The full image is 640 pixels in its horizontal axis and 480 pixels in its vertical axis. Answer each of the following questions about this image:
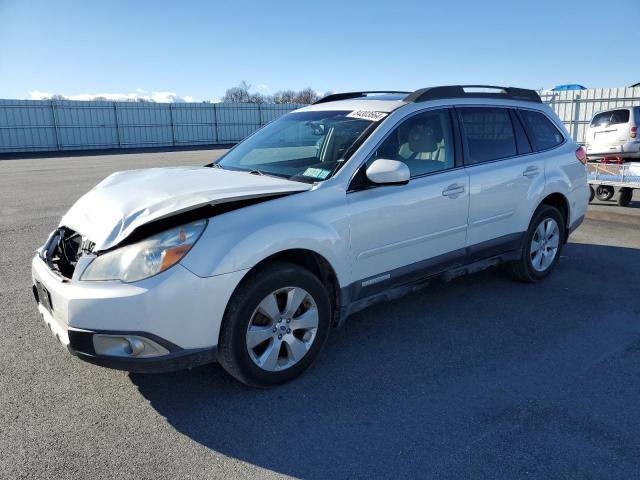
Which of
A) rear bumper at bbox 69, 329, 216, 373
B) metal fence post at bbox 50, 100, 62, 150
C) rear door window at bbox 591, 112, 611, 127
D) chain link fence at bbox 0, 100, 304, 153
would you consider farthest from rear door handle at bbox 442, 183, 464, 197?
metal fence post at bbox 50, 100, 62, 150

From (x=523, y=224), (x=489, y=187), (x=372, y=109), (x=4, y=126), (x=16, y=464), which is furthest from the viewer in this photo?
(x=4, y=126)

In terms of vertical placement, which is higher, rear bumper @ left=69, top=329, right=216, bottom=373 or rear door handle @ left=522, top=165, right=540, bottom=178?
rear door handle @ left=522, top=165, right=540, bottom=178

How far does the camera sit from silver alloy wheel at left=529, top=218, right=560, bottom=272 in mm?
5258

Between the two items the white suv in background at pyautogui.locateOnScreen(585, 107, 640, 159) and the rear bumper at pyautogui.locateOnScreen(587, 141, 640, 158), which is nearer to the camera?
the rear bumper at pyautogui.locateOnScreen(587, 141, 640, 158)

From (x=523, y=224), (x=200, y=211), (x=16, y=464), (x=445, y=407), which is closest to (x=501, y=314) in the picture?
(x=523, y=224)

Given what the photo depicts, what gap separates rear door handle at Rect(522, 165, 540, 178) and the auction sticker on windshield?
5.68 feet

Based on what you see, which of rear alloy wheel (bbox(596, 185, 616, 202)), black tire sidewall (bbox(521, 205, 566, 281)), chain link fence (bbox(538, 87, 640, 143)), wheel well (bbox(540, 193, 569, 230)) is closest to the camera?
black tire sidewall (bbox(521, 205, 566, 281))

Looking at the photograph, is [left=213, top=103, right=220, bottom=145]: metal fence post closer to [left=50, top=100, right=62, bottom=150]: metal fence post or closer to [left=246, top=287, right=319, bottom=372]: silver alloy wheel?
[left=50, top=100, right=62, bottom=150]: metal fence post

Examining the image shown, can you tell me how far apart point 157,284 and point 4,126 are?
97.7 feet

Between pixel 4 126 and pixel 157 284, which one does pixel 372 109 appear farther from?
pixel 4 126

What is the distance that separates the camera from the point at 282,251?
10.7 feet

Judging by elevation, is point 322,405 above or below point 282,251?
below

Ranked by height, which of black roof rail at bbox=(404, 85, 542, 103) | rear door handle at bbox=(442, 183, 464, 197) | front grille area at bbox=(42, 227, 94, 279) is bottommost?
front grille area at bbox=(42, 227, 94, 279)

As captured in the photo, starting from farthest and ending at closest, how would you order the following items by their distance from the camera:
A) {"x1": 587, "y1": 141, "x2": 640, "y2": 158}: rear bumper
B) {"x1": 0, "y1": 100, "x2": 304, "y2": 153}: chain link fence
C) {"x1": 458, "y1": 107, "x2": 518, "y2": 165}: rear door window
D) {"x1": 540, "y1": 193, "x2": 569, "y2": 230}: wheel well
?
{"x1": 0, "y1": 100, "x2": 304, "y2": 153}: chain link fence
{"x1": 587, "y1": 141, "x2": 640, "y2": 158}: rear bumper
{"x1": 540, "y1": 193, "x2": 569, "y2": 230}: wheel well
{"x1": 458, "y1": 107, "x2": 518, "y2": 165}: rear door window
